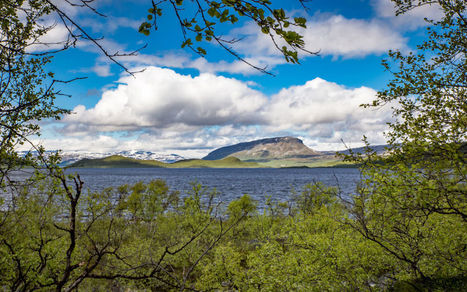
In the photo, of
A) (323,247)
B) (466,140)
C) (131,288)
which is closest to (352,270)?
(323,247)

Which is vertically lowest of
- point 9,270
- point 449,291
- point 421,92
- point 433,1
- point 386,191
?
point 9,270

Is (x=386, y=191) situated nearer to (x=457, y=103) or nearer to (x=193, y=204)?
(x=457, y=103)

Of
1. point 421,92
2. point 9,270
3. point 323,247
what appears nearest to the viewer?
point 421,92

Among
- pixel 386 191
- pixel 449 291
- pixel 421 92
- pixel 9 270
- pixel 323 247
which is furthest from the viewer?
pixel 323 247

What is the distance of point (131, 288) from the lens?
25734 mm

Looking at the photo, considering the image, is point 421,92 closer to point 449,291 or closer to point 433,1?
point 433,1

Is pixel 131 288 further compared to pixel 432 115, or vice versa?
pixel 131 288

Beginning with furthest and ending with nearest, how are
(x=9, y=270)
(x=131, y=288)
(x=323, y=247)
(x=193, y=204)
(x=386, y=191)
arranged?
(x=193, y=204) < (x=131, y=288) < (x=323, y=247) < (x=9, y=270) < (x=386, y=191)

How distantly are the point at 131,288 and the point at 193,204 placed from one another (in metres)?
13.6

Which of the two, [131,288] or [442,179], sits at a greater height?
[442,179]

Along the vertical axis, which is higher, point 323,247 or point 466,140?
point 466,140

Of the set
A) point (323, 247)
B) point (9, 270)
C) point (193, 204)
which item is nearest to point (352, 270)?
point (323, 247)

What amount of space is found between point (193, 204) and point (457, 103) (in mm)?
32375

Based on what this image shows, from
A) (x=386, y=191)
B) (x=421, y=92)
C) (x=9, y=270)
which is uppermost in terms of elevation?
(x=421, y=92)
